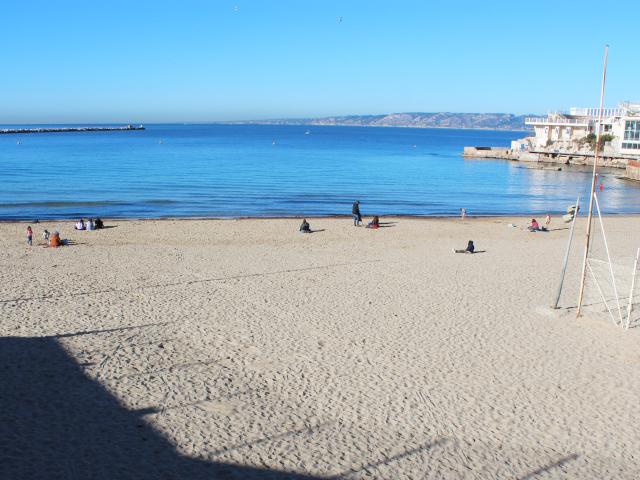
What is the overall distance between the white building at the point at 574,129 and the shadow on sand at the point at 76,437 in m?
77.0

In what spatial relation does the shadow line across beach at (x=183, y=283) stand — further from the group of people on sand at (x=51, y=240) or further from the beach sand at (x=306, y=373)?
the group of people on sand at (x=51, y=240)

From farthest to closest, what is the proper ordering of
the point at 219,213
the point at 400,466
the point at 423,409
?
the point at 219,213 → the point at 423,409 → the point at 400,466

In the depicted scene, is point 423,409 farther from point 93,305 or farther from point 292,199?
point 292,199

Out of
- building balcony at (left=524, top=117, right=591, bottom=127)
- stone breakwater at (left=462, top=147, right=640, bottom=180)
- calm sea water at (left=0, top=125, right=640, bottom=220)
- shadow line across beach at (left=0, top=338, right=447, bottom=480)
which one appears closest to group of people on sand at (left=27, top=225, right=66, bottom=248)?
calm sea water at (left=0, top=125, right=640, bottom=220)

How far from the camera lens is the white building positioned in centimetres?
7712

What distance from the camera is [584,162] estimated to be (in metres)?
80.8

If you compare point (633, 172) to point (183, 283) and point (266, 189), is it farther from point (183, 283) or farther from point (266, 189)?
point (183, 283)

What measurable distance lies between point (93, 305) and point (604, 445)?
9872 millimetres

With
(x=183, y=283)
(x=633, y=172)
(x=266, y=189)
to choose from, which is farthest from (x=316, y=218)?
(x=633, y=172)

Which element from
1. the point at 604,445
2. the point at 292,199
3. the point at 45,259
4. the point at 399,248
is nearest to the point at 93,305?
the point at 45,259

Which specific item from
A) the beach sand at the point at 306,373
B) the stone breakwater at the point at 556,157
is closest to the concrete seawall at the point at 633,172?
the stone breakwater at the point at 556,157

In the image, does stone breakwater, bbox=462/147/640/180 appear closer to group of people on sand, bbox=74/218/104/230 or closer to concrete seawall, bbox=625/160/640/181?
concrete seawall, bbox=625/160/640/181

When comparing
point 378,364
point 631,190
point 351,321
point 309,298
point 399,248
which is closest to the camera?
point 378,364

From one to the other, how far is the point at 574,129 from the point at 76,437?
9520 centimetres
